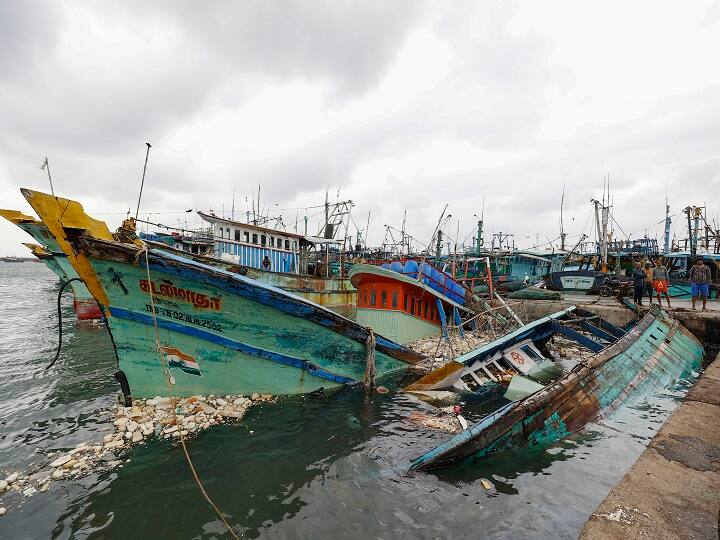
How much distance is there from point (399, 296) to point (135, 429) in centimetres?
840

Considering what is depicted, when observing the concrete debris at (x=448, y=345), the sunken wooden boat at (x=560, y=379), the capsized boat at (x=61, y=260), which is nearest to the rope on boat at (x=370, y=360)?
the sunken wooden boat at (x=560, y=379)

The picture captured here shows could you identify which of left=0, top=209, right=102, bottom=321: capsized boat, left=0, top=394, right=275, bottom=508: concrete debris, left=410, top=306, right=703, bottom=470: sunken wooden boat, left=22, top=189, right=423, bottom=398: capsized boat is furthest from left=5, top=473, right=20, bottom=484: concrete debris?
left=0, top=209, right=102, bottom=321: capsized boat

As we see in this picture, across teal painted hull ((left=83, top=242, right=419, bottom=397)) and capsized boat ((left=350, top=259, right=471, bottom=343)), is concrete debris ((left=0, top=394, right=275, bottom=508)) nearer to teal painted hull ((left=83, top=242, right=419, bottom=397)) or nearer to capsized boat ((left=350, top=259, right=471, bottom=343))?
teal painted hull ((left=83, top=242, right=419, bottom=397))

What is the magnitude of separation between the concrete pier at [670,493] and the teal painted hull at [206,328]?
4704 mm

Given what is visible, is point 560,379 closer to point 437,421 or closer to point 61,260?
point 437,421

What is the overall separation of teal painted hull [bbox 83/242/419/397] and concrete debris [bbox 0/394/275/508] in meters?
0.20

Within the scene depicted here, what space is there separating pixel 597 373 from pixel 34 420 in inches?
399

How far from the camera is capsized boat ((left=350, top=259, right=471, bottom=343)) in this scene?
1195cm

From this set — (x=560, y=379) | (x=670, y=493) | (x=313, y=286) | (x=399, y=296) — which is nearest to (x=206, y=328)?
(x=560, y=379)

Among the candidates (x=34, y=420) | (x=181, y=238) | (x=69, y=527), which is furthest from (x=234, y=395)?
(x=181, y=238)

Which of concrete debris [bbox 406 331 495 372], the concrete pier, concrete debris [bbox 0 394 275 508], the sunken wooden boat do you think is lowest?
concrete debris [bbox 406 331 495 372]

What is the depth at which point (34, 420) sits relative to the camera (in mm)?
6059

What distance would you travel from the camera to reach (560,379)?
18.0 ft

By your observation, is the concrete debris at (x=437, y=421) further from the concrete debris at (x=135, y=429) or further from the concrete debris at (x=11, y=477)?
the concrete debris at (x=11, y=477)
